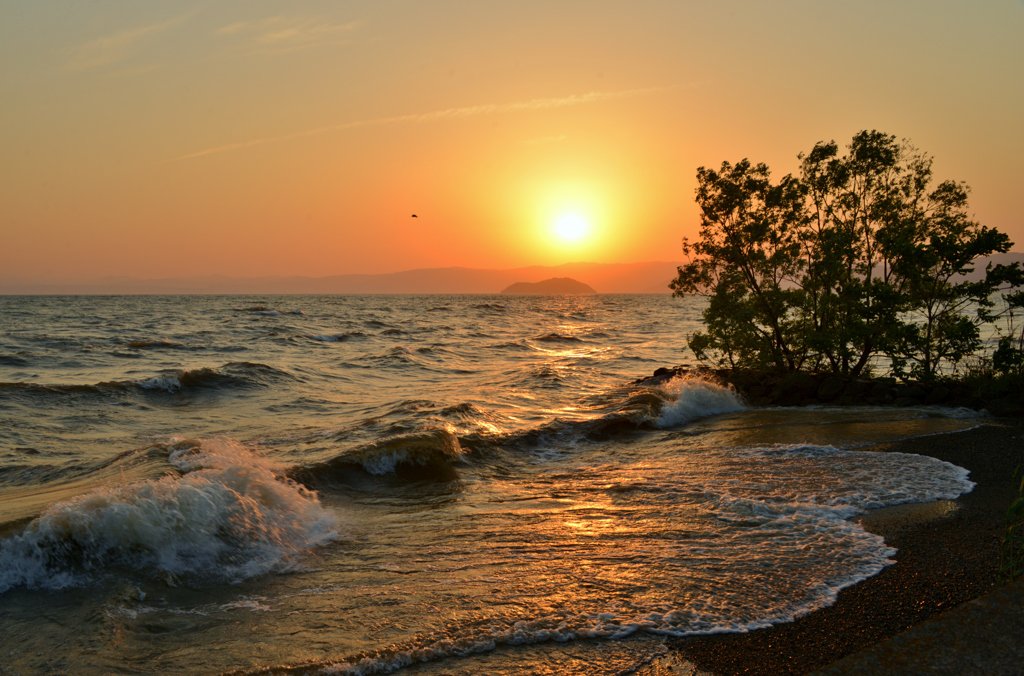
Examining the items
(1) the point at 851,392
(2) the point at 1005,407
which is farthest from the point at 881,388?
(2) the point at 1005,407

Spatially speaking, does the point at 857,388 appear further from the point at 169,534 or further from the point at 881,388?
the point at 169,534

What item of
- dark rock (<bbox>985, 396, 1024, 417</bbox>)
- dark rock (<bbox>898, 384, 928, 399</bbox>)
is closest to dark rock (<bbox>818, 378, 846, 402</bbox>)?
dark rock (<bbox>898, 384, 928, 399</bbox>)

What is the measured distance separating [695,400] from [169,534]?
14170mm

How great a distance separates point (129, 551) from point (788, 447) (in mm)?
10220

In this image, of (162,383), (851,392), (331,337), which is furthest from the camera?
(331,337)

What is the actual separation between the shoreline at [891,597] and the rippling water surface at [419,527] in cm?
18

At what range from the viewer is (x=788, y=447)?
1073cm

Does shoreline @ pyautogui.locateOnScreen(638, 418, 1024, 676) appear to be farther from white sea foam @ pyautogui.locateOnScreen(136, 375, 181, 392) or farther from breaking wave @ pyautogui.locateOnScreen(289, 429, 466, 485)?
white sea foam @ pyautogui.locateOnScreen(136, 375, 181, 392)

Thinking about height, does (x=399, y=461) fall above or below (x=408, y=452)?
below

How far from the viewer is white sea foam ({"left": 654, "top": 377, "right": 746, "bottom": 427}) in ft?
52.5

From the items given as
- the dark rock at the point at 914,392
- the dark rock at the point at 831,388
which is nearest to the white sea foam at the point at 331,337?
the dark rock at the point at 831,388

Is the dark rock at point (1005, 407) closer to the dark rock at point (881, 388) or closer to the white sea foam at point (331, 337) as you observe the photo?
the dark rock at point (881, 388)

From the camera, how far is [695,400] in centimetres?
1734

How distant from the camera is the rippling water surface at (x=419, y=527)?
4684 millimetres
